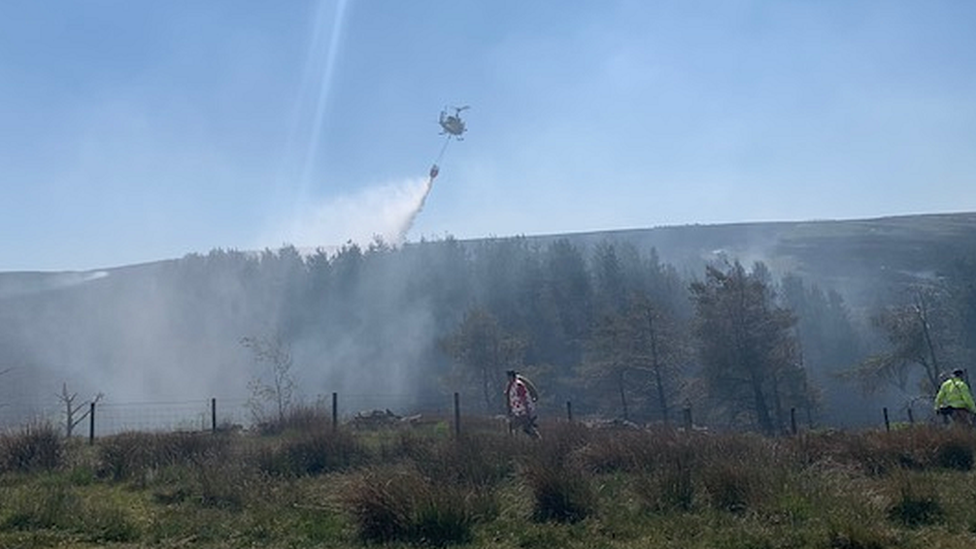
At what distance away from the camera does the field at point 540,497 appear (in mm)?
8086

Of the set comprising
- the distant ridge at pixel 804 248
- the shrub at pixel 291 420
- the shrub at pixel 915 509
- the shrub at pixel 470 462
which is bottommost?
the shrub at pixel 291 420

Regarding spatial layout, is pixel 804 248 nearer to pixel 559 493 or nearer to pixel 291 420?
pixel 291 420

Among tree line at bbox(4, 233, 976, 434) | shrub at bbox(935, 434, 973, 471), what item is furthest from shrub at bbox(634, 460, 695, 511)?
tree line at bbox(4, 233, 976, 434)

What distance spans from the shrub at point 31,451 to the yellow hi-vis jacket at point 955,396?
1767 centimetres

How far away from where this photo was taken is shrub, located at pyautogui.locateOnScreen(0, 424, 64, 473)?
46.2 feet

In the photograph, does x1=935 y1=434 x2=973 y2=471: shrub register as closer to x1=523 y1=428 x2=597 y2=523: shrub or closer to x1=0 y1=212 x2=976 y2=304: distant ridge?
x1=523 y1=428 x2=597 y2=523: shrub

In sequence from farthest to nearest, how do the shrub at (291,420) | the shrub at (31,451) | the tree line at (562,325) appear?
the tree line at (562,325)
the shrub at (291,420)
the shrub at (31,451)

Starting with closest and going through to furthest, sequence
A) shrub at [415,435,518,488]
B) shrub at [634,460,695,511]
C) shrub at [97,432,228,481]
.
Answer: shrub at [634,460,695,511], shrub at [415,435,518,488], shrub at [97,432,228,481]

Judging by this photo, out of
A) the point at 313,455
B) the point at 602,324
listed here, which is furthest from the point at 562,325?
the point at 313,455

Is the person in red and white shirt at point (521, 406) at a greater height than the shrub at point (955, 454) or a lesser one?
greater

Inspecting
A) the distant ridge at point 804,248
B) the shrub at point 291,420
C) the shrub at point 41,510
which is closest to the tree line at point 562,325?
the distant ridge at point 804,248

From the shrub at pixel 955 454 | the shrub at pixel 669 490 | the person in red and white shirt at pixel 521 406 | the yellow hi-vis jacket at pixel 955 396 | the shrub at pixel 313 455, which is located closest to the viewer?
the shrub at pixel 669 490

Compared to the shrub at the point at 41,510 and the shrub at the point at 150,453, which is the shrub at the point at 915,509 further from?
the shrub at the point at 150,453

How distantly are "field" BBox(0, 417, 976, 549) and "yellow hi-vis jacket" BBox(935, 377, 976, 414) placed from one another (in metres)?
4.88
